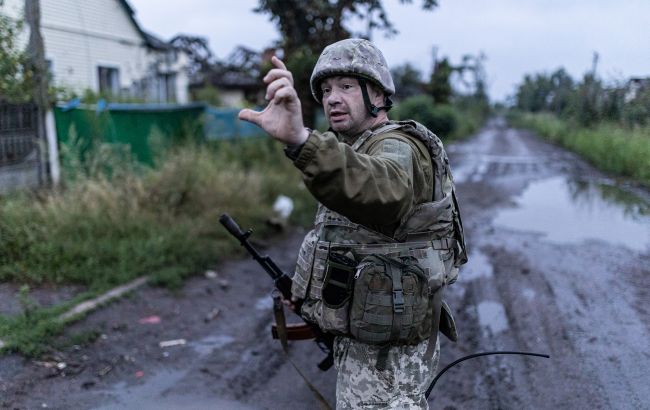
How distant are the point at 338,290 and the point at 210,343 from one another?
2772 millimetres

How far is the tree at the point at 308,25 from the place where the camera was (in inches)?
299

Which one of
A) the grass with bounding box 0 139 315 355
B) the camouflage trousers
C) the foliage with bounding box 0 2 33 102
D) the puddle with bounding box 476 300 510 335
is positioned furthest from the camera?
the foliage with bounding box 0 2 33 102

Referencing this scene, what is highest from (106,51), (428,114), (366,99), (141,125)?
(106,51)

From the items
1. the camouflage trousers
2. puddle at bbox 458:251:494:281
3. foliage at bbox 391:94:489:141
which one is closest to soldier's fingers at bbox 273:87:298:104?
the camouflage trousers

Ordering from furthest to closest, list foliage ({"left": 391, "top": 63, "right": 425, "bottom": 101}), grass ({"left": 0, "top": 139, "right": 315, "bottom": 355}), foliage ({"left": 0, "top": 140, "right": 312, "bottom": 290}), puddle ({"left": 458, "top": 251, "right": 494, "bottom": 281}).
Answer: foliage ({"left": 391, "top": 63, "right": 425, "bottom": 101}) < puddle ({"left": 458, "top": 251, "right": 494, "bottom": 281}) < foliage ({"left": 0, "top": 140, "right": 312, "bottom": 290}) < grass ({"left": 0, "top": 139, "right": 315, "bottom": 355})

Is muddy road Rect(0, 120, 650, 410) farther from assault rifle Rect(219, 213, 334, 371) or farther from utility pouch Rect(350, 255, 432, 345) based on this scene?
utility pouch Rect(350, 255, 432, 345)

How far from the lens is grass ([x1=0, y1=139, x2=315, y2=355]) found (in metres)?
5.14

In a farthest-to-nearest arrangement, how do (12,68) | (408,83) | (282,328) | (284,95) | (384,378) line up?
(408,83) → (12,68) → (282,328) → (384,378) → (284,95)

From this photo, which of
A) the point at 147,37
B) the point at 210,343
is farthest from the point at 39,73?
the point at 147,37

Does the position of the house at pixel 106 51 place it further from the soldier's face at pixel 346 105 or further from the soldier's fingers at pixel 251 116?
the soldier's fingers at pixel 251 116

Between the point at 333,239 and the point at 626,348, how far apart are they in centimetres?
297

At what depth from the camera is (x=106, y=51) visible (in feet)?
63.4

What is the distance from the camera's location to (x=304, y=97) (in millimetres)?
9039

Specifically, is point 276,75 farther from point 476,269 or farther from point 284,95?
point 476,269
